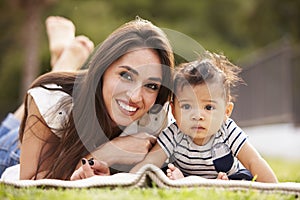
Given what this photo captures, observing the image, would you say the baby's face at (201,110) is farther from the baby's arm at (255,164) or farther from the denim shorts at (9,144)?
the denim shorts at (9,144)

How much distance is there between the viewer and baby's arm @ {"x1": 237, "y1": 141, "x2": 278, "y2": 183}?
318 cm

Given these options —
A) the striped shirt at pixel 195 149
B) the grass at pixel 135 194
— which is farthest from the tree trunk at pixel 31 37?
the grass at pixel 135 194

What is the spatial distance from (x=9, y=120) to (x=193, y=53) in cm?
189

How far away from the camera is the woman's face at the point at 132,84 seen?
3.36m

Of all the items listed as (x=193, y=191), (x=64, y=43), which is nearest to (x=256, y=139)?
(x=64, y=43)

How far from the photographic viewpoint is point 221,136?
10.9 feet

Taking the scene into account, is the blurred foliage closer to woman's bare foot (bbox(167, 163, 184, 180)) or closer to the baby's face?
the baby's face

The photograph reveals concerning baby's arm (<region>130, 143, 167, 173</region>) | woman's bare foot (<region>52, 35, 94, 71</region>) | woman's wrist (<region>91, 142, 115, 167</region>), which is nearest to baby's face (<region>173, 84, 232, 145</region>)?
baby's arm (<region>130, 143, 167, 173</region>)

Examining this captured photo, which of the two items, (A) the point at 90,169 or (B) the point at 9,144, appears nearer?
(A) the point at 90,169

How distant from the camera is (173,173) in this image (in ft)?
10.2

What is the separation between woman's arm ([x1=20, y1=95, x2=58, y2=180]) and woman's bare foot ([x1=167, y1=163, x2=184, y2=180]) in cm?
71

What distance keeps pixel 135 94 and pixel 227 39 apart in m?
25.0

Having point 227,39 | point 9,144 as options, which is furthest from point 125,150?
point 227,39

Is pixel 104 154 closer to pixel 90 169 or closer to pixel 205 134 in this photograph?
pixel 90 169
